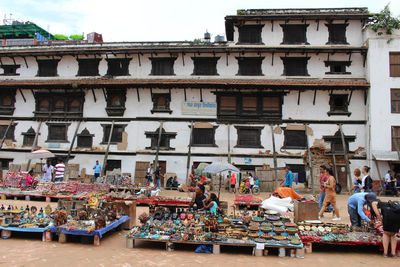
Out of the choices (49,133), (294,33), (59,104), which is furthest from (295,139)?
(49,133)

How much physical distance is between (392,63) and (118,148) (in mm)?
21529

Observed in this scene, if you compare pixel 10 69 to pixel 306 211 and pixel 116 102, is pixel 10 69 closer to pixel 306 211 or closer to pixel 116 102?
pixel 116 102

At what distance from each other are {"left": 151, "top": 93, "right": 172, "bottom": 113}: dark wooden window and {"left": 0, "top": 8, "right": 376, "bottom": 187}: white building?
0.08 m

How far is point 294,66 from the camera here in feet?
81.9

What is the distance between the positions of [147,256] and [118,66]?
2093 cm

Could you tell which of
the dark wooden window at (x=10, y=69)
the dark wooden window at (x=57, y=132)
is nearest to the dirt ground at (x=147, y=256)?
the dark wooden window at (x=57, y=132)

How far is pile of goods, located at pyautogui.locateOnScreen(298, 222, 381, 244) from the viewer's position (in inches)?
352

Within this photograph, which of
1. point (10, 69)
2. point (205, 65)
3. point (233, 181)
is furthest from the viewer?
point (10, 69)

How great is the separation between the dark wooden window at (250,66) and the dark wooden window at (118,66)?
917 cm

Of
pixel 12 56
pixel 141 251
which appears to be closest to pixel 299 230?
pixel 141 251

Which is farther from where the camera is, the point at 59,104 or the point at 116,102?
the point at 59,104

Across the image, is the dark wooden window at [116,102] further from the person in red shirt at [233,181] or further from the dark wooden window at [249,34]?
the dark wooden window at [249,34]

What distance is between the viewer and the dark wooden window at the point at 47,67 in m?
27.4

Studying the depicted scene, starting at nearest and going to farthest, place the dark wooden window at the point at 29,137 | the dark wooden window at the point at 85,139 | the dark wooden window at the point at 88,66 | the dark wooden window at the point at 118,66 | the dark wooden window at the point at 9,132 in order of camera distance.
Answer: the dark wooden window at the point at 85,139, the dark wooden window at the point at 118,66, the dark wooden window at the point at 29,137, the dark wooden window at the point at 88,66, the dark wooden window at the point at 9,132
